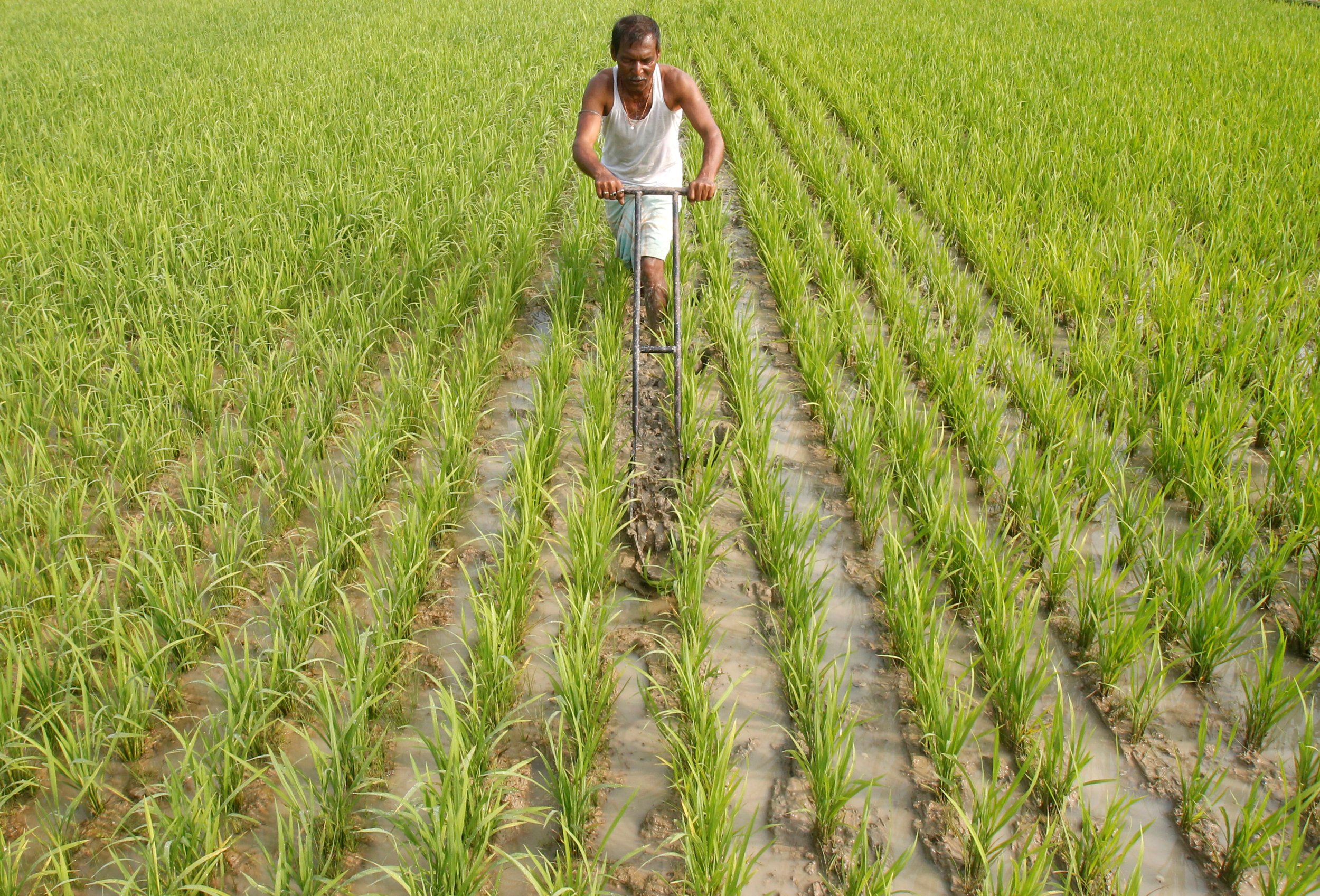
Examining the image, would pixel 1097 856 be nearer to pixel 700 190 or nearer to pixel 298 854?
pixel 298 854

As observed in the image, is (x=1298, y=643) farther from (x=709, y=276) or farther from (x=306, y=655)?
(x=709, y=276)

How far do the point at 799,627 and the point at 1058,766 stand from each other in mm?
551

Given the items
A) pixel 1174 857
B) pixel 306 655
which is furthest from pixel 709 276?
pixel 1174 857

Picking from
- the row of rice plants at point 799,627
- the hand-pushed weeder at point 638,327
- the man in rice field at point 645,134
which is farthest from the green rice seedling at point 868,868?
the man in rice field at point 645,134

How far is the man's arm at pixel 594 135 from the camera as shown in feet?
8.49

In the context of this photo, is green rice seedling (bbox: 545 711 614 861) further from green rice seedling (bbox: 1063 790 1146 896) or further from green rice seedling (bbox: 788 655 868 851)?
green rice seedling (bbox: 1063 790 1146 896)

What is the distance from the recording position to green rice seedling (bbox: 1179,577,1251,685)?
6.03ft

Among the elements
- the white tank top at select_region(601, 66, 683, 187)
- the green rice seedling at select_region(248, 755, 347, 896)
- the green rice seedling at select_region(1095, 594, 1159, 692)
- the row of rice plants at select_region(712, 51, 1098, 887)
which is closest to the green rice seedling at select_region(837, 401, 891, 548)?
the row of rice plants at select_region(712, 51, 1098, 887)

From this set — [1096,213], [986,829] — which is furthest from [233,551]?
[1096,213]

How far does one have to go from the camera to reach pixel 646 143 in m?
3.38

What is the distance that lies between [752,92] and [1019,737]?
6.71 metres

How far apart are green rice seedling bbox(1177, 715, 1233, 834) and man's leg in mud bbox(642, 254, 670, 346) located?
84.8 inches

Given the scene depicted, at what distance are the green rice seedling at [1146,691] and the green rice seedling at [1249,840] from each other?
8.6 inches

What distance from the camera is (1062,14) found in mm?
10977
